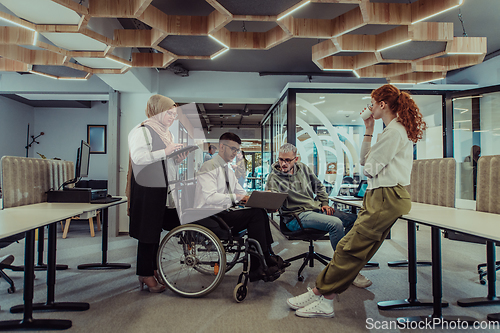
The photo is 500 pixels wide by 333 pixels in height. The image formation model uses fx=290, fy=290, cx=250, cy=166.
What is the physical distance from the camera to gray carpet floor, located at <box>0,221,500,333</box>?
187 cm

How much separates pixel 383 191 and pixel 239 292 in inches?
50.2

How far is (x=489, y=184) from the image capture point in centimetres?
210

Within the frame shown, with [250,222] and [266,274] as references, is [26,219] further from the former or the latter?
[266,274]

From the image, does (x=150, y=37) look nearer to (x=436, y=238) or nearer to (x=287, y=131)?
(x=287, y=131)

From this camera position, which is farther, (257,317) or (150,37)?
(150,37)

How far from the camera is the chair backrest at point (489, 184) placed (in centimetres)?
204

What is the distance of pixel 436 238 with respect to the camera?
1896 mm

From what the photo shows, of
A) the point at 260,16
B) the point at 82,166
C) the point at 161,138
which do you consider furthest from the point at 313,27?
the point at 82,166

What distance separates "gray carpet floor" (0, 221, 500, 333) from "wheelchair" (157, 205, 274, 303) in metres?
0.10

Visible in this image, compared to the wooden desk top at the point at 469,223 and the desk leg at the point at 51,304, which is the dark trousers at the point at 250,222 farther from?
the desk leg at the point at 51,304

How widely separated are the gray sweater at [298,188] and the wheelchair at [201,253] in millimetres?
604

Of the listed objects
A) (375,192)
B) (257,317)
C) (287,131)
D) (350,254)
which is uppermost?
(287,131)

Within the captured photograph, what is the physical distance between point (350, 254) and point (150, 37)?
2.80m

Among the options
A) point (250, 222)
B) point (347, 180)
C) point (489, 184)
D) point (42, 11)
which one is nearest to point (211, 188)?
point (250, 222)
